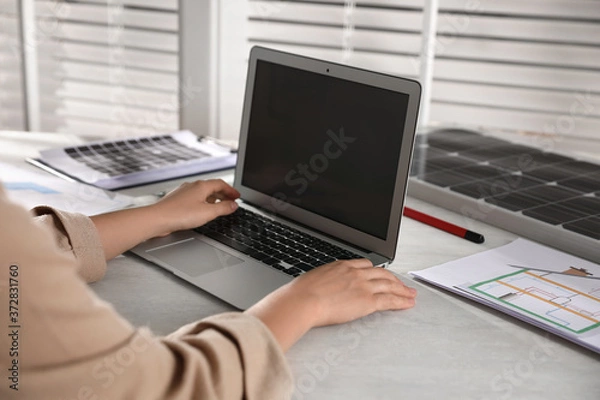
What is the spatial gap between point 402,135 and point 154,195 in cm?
58

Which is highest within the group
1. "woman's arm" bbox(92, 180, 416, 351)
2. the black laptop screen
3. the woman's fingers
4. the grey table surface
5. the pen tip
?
the black laptop screen

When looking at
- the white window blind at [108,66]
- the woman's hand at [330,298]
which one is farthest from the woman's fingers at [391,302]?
the white window blind at [108,66]

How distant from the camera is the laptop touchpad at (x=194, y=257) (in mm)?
1187

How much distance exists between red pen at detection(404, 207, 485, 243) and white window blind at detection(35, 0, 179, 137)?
0.99 meters

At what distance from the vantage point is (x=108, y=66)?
2.28m

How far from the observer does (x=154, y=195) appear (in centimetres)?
154

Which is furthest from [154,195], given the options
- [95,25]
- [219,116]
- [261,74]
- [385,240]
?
[95,25]

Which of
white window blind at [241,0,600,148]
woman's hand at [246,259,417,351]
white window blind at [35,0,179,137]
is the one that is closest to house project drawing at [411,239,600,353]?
woman's hand at [246,259,417,351]

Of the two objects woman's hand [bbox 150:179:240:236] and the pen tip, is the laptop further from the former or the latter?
the pen tip

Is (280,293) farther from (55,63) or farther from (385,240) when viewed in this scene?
(55,63)

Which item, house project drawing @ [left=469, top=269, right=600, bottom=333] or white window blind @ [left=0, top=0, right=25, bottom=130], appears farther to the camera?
white window blind @ [left=0, top=0, right=25, bottom=130]

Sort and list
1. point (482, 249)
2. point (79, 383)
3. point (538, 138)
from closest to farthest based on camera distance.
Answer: point (79, 383) < point (482, 249) < point (538, 138)

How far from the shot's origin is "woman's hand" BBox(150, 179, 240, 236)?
50.8 inches

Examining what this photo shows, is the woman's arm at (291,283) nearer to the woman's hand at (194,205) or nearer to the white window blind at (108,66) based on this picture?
the woman's hand at (194,205)
